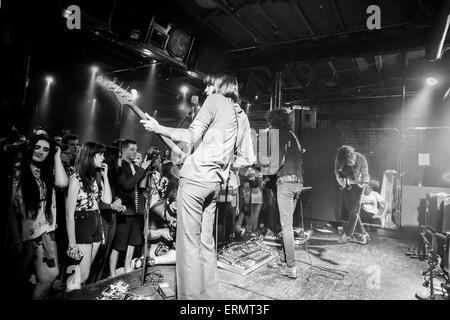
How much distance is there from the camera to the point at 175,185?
5.06m

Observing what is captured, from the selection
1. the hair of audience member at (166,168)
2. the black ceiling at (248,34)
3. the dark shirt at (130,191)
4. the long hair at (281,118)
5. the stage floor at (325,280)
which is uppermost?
the black ceiling at (248,34)

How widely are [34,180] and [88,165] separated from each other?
0.63 m

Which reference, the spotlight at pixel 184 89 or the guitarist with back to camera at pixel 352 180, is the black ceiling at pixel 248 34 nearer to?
the guitarist with back to camera at pixel 352 180

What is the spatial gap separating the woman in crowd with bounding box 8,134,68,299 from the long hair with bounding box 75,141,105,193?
33 cm

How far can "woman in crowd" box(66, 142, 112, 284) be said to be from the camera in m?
3.16

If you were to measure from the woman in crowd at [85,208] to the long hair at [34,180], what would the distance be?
23 cm

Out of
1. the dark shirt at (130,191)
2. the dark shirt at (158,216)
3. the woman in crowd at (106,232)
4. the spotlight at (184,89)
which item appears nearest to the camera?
the woman in crowd at (106,232)

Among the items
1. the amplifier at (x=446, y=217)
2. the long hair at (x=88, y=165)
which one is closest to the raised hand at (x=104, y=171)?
the long hair at (x=88, y=165)

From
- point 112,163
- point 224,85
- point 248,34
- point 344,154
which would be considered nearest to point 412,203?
point 344,154

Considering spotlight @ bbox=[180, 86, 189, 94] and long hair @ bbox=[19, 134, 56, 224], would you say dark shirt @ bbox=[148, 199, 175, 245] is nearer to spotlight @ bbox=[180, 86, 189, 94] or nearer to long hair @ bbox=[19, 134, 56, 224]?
long hair @ bbox=[19, 134, 56, 224]

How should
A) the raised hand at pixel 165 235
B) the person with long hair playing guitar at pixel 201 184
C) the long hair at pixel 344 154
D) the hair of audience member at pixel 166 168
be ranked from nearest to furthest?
1. the person with long hair playing guitar at pixel 201 184
2. the raised hand at pixel 165 235
3. the hair of audience member at pixel 166 168
4. the long hair at pixel 344 154

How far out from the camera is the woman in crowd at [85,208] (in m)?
3.16

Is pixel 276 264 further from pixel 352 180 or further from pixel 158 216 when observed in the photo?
pixel 352 180

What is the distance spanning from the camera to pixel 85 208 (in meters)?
3.30
